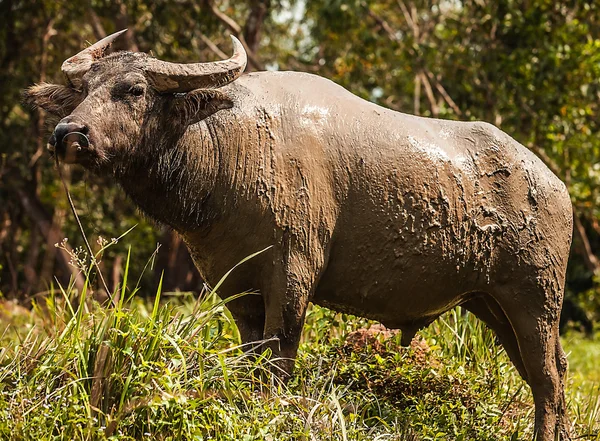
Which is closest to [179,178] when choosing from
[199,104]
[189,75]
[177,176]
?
[177,176]

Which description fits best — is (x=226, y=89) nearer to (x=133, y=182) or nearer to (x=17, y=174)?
(x=133, y=182)

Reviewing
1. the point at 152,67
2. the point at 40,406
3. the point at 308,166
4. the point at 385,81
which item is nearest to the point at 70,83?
the point at 152,67

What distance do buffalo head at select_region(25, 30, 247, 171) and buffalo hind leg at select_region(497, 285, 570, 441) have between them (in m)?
1.98

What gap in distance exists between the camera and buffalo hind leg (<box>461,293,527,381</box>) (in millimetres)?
5180

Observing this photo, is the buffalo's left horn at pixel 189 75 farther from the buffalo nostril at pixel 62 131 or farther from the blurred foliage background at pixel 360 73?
the blurred foliage background at pixel 360 73

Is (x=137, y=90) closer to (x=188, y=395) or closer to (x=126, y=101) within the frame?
(x=126, y=101)

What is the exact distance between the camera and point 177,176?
4.20 metres

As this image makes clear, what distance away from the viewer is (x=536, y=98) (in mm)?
11133

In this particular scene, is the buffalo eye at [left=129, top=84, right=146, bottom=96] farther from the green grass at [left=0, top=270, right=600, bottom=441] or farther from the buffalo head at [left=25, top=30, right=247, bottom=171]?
the green grass at [left=0, top=270, right=600, bottom=441]

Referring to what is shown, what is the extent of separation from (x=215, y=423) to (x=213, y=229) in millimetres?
955

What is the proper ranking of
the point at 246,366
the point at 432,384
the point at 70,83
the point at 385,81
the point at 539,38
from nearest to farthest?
the point at 246,366
the point at 70,83
the point at 432,384
the point at 539,38
the point at 385,81

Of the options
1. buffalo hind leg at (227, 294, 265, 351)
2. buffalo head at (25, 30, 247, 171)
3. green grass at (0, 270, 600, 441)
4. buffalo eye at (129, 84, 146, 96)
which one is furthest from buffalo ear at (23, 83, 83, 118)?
buffalo hind leg at (227, 294, 265, 351)

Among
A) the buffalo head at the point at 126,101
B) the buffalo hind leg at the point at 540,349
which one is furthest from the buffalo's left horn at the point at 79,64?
the buffalo hind leg at the point at 540,349

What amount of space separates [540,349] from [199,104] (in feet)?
7.68
